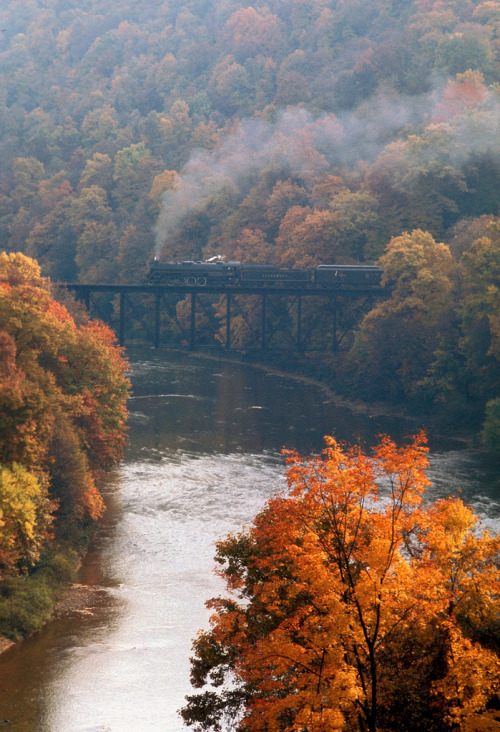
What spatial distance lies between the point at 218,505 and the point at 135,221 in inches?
3175

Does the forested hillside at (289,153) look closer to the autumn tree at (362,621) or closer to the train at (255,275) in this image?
the train at (255,275)

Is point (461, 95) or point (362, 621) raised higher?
point (461, 95)

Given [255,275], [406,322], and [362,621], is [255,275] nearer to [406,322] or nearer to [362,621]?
[406,322]

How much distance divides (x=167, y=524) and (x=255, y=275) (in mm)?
43180

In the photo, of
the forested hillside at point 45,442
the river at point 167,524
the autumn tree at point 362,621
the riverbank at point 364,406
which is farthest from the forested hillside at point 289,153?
the autumn tree at point 362,621

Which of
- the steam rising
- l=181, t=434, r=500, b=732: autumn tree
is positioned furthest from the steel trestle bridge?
l=181, t=434, r=500, b=732: autumn tree

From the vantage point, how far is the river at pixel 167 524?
27328mm

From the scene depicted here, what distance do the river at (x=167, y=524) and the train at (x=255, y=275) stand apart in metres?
8.62

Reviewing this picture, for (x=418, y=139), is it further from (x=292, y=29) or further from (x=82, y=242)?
(x=292, y=29)

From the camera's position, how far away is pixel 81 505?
39.4 m

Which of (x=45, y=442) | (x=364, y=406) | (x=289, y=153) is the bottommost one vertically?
(x=364, y=406)

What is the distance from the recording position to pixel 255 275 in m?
83.1

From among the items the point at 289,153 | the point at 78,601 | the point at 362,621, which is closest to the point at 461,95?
the point at 289,153

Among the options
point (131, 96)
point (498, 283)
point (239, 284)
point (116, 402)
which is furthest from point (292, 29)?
point (116, 402)
